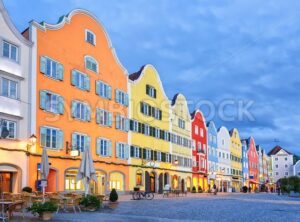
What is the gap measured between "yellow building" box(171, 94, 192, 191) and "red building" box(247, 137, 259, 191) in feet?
140

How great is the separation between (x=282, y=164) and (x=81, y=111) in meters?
119

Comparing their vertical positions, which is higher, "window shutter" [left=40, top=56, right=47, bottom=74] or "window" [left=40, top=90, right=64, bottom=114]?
"window shutter" [left=40, top=56, right=47, bottom=74]

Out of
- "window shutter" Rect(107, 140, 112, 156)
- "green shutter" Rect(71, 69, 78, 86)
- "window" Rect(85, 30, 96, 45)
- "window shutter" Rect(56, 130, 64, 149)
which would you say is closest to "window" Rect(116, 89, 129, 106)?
"window shutter" Rect(107, 140, 112, 156)

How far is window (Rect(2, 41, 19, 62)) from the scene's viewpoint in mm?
28794

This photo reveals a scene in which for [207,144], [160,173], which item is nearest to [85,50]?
[160,173]

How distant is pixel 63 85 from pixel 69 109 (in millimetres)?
1992

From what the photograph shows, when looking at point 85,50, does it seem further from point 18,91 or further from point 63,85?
point 18,91

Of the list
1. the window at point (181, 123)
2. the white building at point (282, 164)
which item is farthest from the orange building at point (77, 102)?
the white building at point (282, 164)

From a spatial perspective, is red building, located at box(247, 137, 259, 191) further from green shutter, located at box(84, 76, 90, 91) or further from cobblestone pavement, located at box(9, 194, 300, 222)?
cobblestone pavement, located at box(9, 194, 300, 222)

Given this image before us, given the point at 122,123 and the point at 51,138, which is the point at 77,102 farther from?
the point at 122,123

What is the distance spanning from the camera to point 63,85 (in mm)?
34281

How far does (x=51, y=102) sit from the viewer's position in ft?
107

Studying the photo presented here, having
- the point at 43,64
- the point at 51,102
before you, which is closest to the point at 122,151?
the point at 51,102

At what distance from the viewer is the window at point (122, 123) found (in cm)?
4202
